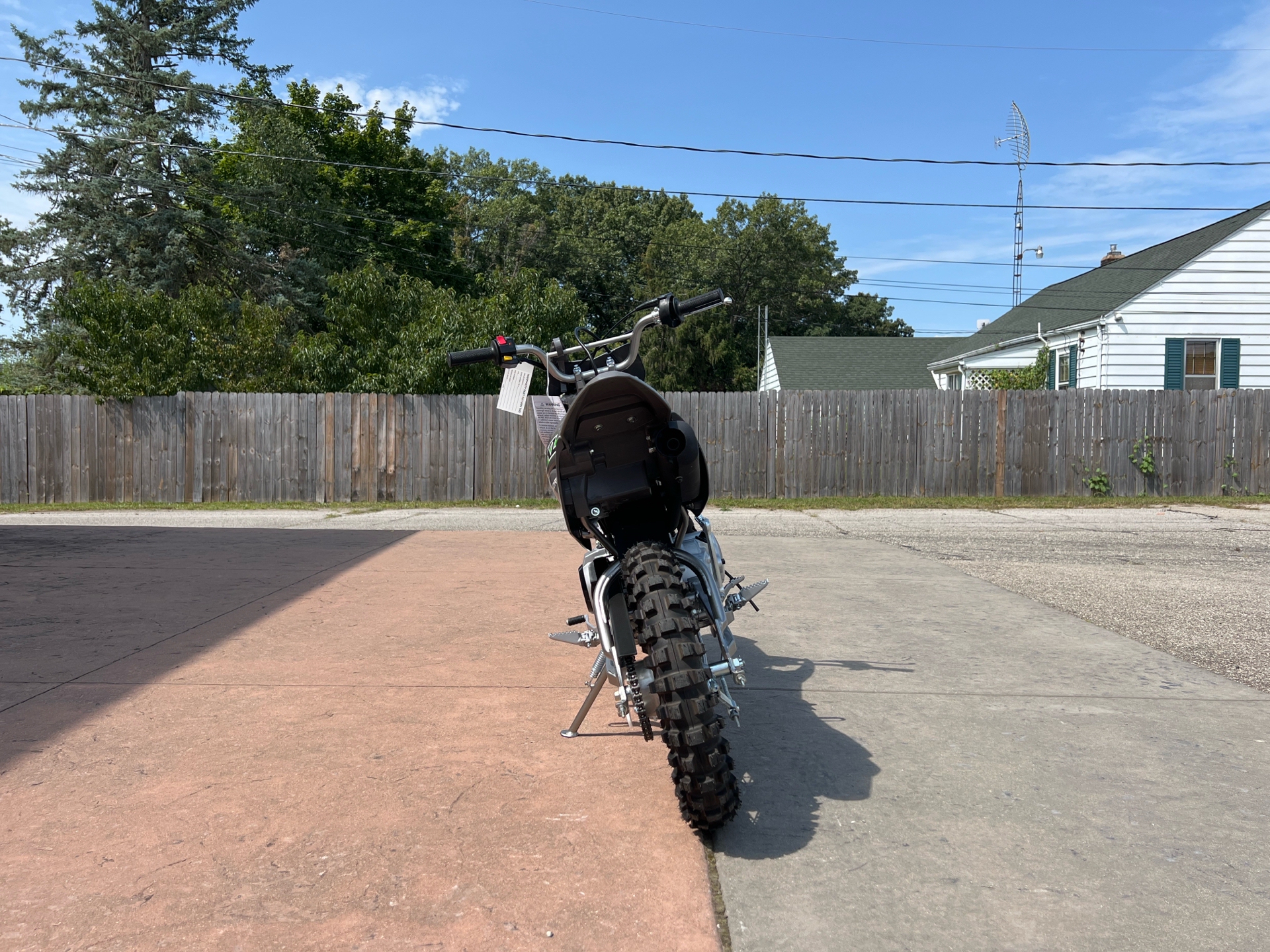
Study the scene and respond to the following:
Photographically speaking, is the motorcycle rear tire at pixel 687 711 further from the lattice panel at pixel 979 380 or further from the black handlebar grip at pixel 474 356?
the lattice panel at pixel 979 380

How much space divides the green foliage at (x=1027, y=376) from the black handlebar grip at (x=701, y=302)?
60.9 ft

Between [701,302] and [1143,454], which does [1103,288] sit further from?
[701,302]

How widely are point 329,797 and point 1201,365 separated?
20159mm

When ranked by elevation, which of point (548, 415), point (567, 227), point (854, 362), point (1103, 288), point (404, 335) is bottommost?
point (548, 415)

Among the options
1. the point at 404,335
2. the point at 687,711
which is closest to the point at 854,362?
the point at 404,335

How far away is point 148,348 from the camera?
16.7 m

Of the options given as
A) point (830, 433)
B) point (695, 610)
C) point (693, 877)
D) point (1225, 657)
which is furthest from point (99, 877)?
point (830, 433)

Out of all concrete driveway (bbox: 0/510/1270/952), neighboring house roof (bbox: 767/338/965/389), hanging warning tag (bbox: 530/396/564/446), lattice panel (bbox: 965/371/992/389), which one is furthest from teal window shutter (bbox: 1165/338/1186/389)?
hanging warning tag (bbox: 530/396/564/446)

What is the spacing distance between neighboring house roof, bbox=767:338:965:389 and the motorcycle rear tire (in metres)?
27.7

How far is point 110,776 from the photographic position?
308 cm

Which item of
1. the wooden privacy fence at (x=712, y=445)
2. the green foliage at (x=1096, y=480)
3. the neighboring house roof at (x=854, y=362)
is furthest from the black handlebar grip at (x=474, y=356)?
the neighboring house roof at (x=854, y=362)

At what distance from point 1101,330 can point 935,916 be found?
18.8 m

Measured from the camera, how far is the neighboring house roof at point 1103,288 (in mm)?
18344

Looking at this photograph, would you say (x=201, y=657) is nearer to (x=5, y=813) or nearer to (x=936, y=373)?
(x=5, y=813)
